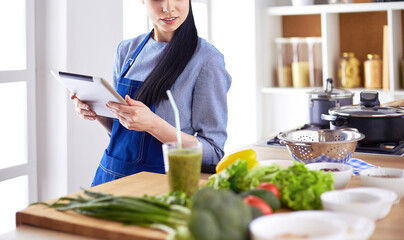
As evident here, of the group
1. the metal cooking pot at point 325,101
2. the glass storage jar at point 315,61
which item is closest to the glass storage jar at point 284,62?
the glass storage jar at point 315,61

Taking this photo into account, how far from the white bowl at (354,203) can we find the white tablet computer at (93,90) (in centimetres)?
77

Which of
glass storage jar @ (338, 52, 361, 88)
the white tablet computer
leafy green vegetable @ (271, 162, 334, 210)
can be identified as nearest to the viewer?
leafy green vegetable @ (271, 162, 334, 210)

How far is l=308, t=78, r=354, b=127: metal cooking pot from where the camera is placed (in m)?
2.71

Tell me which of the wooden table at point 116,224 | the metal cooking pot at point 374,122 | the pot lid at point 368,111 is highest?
the pot lid at point 368,111

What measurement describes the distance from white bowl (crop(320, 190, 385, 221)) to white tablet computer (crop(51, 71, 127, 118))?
30.4 inches

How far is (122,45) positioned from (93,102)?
41 centimetres

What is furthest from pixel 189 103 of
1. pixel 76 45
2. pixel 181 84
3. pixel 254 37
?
pixel 254 37

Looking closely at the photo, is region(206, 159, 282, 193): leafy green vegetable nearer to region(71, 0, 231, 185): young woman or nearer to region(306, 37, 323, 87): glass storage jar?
region(71, 0, 231, 185): young woman

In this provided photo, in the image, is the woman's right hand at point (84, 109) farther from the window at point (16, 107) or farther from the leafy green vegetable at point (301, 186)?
the leafy green vegetable at point (301, 186)

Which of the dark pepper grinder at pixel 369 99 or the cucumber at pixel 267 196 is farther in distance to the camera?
the dark pepper grinder at pixel 369 99

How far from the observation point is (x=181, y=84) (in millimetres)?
2111

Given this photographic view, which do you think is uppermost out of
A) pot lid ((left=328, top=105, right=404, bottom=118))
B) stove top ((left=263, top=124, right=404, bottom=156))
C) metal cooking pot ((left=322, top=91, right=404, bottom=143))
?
pot lid ((left=328, top=105, right=404, bottom=118))

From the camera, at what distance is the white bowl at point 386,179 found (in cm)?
151

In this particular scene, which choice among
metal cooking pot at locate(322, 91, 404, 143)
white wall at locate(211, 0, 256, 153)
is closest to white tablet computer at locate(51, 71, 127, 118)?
metal cooking pot at locate(322, 91, 404, 143)
